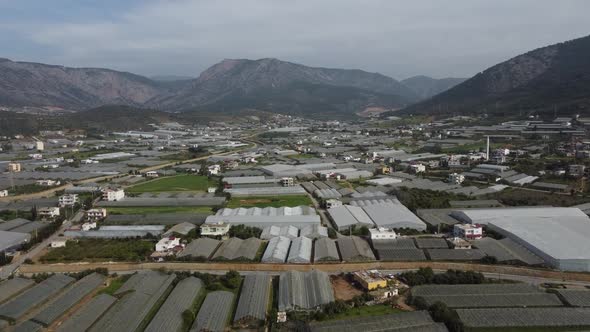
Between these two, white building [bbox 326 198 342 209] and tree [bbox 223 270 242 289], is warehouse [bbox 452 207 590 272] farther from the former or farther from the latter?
tree [bbox 223 270 242 289]

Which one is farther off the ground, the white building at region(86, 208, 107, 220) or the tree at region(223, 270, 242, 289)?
the white building at region(86, 208, 107, 220)

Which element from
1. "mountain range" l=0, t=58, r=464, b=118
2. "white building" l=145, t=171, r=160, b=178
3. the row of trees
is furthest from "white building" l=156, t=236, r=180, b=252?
"mountain range" l=0, t=58, r=464, b=118

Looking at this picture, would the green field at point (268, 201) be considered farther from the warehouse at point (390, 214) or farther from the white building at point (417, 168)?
the white building at point (417, 168)

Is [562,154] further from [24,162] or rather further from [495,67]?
[495,67]

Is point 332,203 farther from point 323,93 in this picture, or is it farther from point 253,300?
point 323,93

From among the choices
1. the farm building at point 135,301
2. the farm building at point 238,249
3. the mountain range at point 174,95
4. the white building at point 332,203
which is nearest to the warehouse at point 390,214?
the white building at point 332,203

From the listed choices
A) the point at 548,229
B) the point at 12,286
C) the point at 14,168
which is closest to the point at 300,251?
the point at 12,286
